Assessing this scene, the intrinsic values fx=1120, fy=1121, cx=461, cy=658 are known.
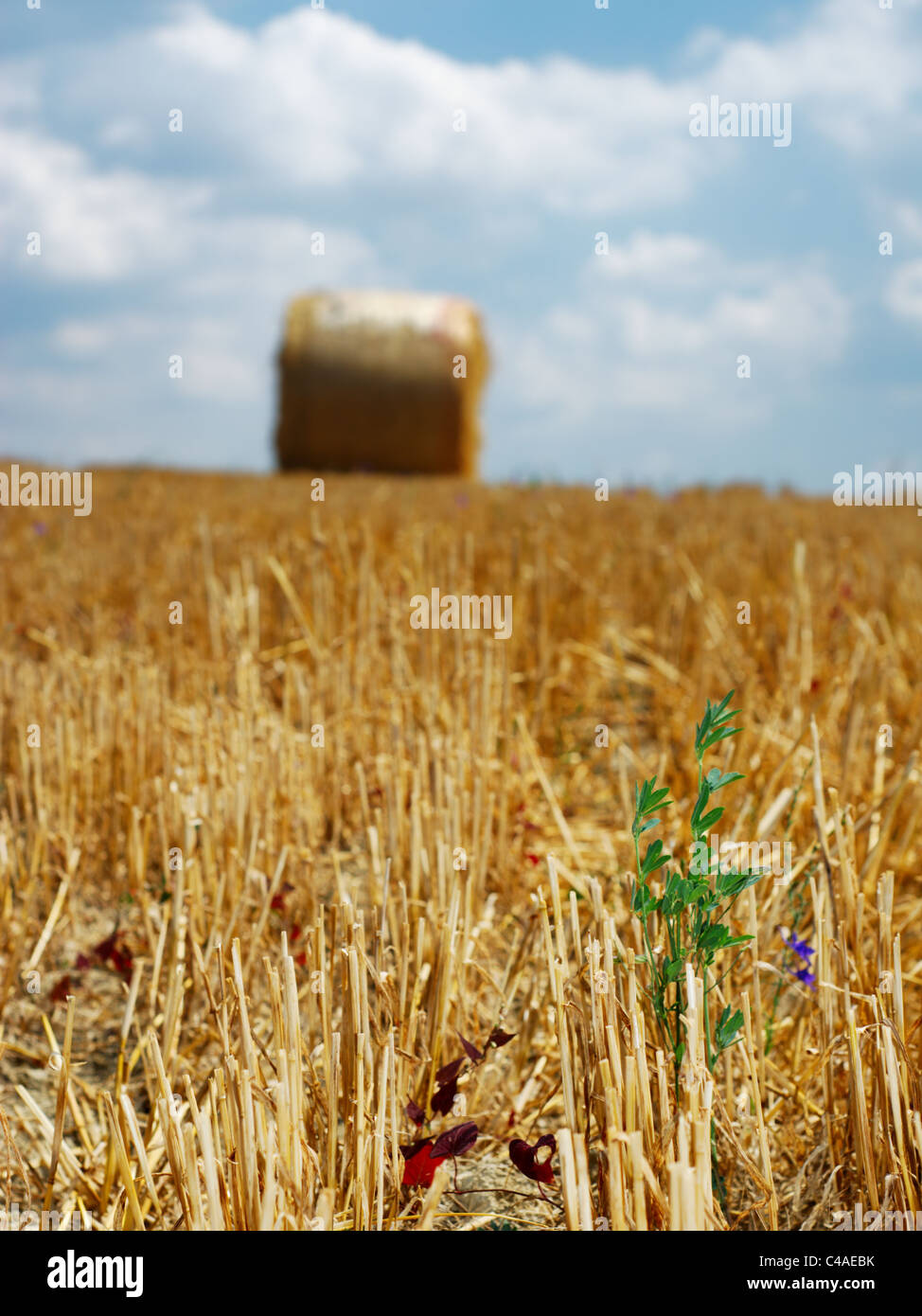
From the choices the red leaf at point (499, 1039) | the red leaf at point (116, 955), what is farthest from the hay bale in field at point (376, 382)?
the red leaf at point (499, 1039)

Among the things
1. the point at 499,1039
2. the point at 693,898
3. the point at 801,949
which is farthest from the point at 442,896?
the point at 693,898

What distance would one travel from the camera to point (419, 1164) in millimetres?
1533

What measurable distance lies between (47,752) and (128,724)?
0.73 feet

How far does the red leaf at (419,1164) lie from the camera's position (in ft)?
5.03

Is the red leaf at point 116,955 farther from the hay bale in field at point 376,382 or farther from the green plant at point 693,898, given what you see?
the hay bale in field at point 376,382

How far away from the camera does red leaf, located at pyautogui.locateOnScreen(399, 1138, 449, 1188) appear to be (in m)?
1.53

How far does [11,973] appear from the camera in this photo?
7.27 feet

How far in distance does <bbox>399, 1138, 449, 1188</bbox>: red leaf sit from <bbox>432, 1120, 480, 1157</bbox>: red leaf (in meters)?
0.02

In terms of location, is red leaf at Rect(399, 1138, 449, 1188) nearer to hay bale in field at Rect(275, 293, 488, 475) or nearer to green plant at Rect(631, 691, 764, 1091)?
green plant at Rect(631, 691, 764, 1091)

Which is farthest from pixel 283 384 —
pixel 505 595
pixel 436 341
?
pixel 505 595

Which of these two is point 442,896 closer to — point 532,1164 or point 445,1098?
point 445,1098

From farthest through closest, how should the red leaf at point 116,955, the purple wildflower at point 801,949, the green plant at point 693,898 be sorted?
the red leaf at point 116,955, the purple wildflower at point 801,949, the green plant at point 693,898

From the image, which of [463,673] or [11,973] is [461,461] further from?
[11,973]

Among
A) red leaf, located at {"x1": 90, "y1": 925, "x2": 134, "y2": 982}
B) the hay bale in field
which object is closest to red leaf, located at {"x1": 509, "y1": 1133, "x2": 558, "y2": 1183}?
red leaf, located at {"x1": 90, "y1": 925, "x2": 134, "y2": 982}
